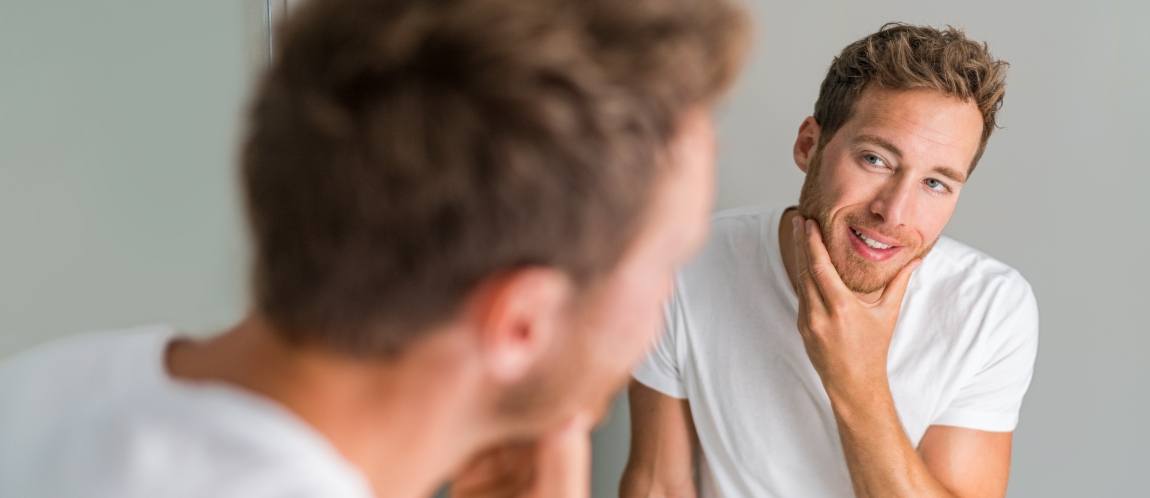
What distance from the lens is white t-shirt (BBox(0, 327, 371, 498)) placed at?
56 centimetres

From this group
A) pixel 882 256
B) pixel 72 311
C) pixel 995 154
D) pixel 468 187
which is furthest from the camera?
pixel 72 311

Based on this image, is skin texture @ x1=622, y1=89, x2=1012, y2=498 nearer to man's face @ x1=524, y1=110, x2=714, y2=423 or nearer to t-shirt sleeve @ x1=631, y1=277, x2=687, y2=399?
t-shirt sleeve @ x1=631, y1=277, x2=687, y2=399

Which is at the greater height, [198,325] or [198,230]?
[198,230]

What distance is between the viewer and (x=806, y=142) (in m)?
1.53

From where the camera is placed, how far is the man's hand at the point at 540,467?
89cm

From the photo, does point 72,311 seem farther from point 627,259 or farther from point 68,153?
point 627,259

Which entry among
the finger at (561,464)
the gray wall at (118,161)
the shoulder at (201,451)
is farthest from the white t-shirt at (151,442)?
the gray wall at (118,161)

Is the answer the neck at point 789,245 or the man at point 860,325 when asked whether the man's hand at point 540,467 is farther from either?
the neck at point 789,245

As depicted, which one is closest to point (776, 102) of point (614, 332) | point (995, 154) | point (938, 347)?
point (995, 154)

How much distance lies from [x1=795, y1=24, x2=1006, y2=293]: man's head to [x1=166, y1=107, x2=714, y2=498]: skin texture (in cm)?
77

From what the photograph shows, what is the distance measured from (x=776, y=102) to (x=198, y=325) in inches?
43.0

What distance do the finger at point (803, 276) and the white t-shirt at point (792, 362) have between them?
91 mm

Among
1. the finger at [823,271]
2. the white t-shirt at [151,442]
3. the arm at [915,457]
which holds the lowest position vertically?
the arm at [915,457]

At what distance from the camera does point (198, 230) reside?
1.82 metres
